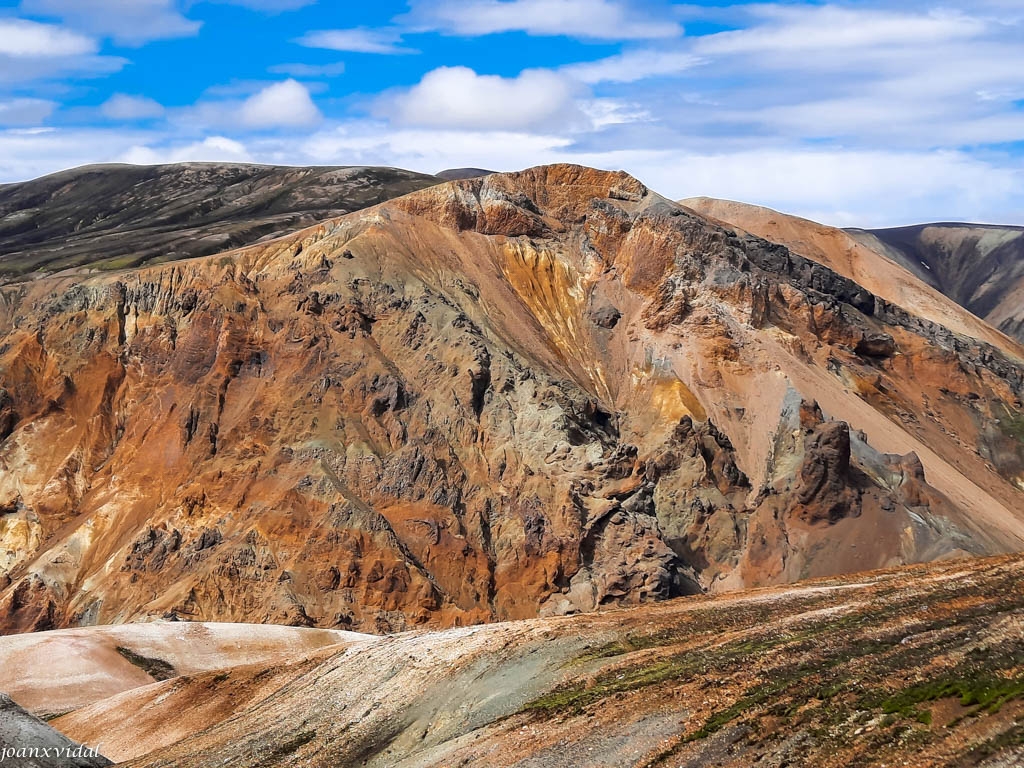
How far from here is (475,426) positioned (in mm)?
61531

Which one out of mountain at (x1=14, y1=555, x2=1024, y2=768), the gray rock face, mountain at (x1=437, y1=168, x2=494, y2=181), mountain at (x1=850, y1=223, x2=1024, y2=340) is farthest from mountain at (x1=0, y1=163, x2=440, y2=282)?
mountain at (x1=850, y1=223, x2=1024, y2=340)

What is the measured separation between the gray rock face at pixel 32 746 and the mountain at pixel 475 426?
25.5 m

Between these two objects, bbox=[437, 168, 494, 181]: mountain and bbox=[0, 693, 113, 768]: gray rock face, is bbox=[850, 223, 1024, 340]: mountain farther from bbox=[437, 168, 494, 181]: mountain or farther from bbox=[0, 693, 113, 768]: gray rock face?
bbox=[0, 693, 113, 768]: gray rock face

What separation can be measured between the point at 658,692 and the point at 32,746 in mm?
13427

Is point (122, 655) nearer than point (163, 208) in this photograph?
Yes

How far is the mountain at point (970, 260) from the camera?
6649 inches

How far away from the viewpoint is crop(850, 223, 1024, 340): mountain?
169m

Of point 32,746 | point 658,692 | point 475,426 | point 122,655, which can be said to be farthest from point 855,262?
point 32,746

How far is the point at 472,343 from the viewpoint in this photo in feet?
211

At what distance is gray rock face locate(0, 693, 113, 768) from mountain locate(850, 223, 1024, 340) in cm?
15365

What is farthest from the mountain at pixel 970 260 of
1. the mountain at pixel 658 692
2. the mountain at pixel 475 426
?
the mountain at pixel 658 692

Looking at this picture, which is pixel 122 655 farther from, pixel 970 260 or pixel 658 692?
pixel 970 260

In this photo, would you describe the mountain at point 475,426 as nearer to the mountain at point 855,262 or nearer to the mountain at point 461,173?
the mountain at point 855,262

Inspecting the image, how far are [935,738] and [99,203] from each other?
145994 millimetres
